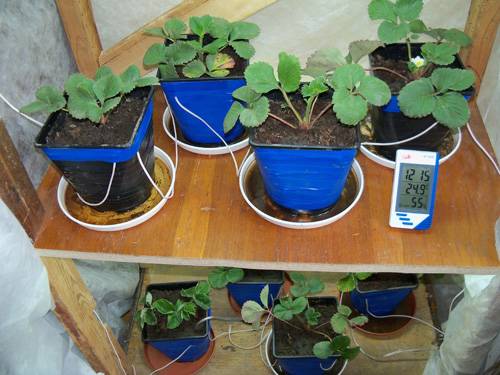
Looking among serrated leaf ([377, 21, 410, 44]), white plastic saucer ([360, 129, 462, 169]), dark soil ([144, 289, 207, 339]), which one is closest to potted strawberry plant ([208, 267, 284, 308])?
dark soil ([144, 289, 207, 339])

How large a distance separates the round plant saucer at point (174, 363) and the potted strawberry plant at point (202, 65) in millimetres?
719

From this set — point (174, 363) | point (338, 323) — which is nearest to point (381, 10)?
point (338, 323)

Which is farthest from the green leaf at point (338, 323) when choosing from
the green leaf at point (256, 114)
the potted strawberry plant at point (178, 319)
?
the green leaf at point (256, 114)

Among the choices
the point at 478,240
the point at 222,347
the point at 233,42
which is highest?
the point at 233,42

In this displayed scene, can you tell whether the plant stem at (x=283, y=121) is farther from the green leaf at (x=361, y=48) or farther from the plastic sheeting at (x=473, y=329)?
the plastic sheeting at (x=473, y=329)

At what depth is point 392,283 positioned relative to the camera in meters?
1.31

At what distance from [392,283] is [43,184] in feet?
2.99

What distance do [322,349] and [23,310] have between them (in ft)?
2.17

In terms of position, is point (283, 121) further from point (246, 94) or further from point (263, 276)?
point (263, 276)

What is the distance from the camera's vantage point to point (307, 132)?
849 mm

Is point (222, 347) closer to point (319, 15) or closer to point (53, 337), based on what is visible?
point (53, 337)

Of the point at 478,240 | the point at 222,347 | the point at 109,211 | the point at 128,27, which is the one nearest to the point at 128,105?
the point at 109,211

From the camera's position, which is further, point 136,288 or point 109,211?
point 136,288

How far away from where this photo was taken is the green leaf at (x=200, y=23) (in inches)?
38.0
